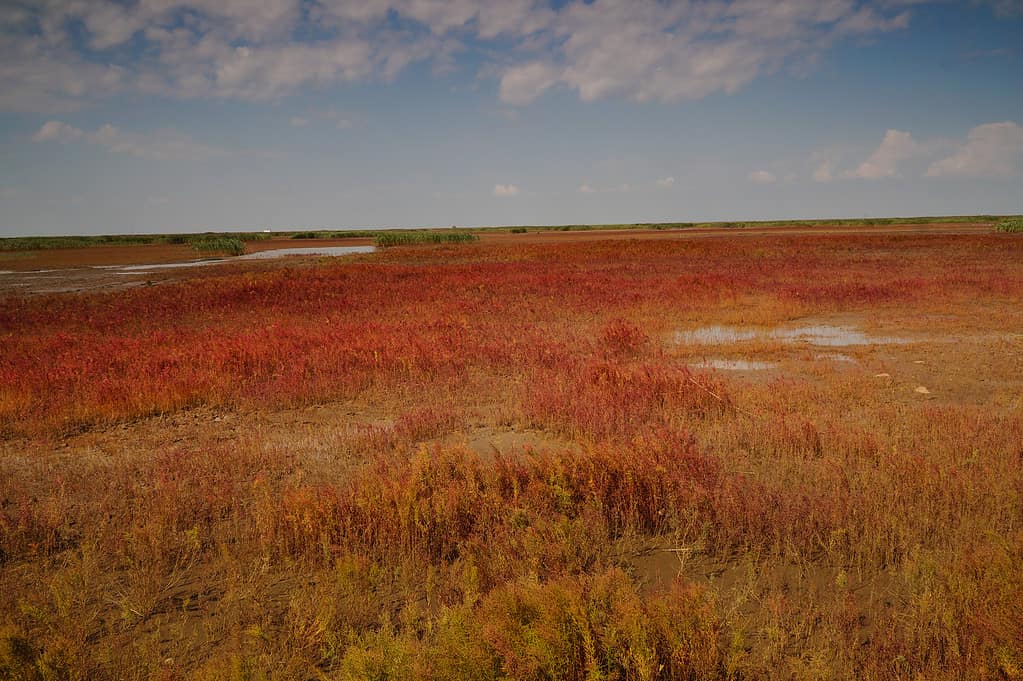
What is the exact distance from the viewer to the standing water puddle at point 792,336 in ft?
40.3

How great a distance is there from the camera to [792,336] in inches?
514

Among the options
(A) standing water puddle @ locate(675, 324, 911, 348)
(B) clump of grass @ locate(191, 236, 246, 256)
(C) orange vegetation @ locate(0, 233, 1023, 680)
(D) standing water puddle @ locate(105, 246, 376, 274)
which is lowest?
(C) orange vegetation @ locate(0, 233, 1023, 680)

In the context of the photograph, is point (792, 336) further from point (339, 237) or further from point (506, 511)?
point (339, 237)

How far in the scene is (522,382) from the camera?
9.38 m

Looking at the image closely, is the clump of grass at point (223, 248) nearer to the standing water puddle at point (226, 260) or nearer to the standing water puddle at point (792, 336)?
the standing water puddle at point (226, 260)

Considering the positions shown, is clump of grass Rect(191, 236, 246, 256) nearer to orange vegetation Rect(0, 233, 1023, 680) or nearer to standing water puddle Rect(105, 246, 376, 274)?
standing water puddle Rect(105, 246, 376, 274)

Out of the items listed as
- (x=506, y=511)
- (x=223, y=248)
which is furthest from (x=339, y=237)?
(x=506, y=511)

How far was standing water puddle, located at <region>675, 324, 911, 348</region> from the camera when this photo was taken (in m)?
12.3

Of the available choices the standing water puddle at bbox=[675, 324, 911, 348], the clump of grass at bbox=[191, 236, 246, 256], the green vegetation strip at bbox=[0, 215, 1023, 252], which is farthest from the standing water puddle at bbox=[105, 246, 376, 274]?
the standing water puddle at bbox=[675, 324, 911, 348]

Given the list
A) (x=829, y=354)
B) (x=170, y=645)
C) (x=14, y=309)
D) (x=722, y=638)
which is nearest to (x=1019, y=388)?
(x=829, y=354)

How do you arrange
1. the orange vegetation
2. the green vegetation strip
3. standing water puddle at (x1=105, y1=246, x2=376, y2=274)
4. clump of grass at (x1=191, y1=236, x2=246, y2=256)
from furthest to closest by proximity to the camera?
the green vegetation strip → clump of grass at (x1=191, y1=236, x2=246, y2=256) → standing water puddle at (x1=105, y1=246, x2=376, y2=274) → the orange vegetation

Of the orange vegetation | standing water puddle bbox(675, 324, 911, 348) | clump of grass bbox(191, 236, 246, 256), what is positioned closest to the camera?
the orange vegetation

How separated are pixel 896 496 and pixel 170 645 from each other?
18.0 ft

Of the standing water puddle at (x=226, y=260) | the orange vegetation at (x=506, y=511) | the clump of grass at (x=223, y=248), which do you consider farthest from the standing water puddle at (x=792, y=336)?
the clump of grass at (x=223, y=248)
